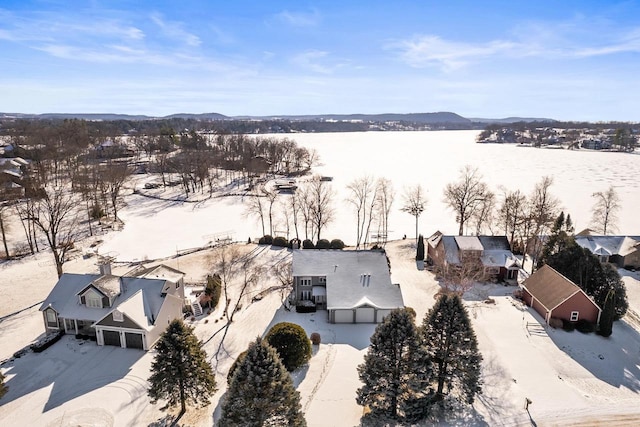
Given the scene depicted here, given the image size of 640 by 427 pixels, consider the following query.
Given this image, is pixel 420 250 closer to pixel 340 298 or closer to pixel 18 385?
pixel 340 298

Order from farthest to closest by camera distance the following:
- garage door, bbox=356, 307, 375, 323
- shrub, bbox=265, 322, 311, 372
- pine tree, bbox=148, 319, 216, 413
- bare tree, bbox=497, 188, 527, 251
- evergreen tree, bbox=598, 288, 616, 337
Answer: bare tree, bbox=497, 188, 527, 251 → garage door, bbox=356, 307, 375, 323 → evergreen tree, bbox=598, 288, 616, 337 → shrub, bbox=265, 322, 311, 372 → pine tree, bbox=148, 319, 216, 413

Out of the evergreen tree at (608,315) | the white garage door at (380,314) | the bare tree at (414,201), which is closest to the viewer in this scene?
the evergreen tree at (608,315)

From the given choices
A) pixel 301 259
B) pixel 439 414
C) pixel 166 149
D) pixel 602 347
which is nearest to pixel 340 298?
pixel 301 259

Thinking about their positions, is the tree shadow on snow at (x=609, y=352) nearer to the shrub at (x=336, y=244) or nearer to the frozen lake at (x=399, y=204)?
the shrub at (x=336, y=244)

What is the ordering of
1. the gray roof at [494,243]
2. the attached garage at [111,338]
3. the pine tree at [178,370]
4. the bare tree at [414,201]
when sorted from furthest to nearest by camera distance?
1. the bare tree at [414,201]
2. the gray roof at [494,243]
3. the attached garage at [111,338]
4. the pine tree at [178,370]

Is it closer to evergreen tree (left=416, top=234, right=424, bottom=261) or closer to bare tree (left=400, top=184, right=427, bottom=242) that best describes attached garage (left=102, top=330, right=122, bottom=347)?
evergreen tree (left=416, top=234, right=424, bottom=261)

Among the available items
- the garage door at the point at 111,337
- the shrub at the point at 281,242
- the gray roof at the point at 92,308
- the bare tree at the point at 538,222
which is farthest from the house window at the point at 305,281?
the bare tree at the point at 538,222

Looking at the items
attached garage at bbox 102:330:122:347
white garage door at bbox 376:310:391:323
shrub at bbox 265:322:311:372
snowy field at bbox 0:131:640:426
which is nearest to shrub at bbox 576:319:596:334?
snowy field at bbox 0:131:640:426

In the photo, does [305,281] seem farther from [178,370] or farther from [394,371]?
[394,371]
